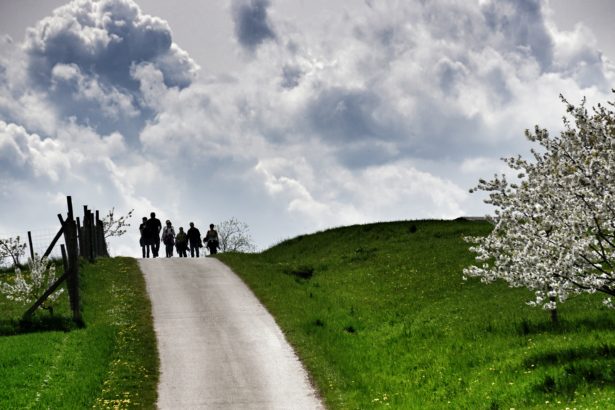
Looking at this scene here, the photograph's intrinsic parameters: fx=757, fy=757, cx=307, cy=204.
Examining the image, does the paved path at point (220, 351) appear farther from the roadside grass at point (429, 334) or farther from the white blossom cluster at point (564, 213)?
the white blossom cluster at point (564, 213)

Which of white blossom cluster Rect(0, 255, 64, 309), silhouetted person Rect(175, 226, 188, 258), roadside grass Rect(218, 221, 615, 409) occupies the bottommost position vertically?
roadside grass Rect(218, 221, 615, 409)

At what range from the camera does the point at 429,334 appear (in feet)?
84.8

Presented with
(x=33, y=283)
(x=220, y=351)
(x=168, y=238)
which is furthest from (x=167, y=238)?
(x=220, y=351)

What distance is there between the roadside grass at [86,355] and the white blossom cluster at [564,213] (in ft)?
35.0

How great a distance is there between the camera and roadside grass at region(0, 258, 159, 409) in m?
20.9

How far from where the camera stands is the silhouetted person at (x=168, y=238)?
2119 inches

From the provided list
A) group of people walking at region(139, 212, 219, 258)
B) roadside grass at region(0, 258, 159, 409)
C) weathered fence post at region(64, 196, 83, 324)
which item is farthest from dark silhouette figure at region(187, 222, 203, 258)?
weathered fence post at region(64, 196, 83, 324)

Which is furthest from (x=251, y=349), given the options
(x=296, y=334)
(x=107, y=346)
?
(x=107, y=346)

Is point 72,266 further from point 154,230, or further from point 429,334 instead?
point 154,230

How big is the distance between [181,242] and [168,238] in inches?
48.4

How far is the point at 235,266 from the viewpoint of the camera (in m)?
44.3

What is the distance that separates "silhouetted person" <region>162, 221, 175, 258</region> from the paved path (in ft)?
45.9

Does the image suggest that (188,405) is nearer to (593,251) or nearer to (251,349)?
(251,349)

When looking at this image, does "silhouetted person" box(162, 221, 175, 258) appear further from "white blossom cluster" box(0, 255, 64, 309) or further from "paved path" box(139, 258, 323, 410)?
"white blossom cluster" box(0, 255, 64, 309)
